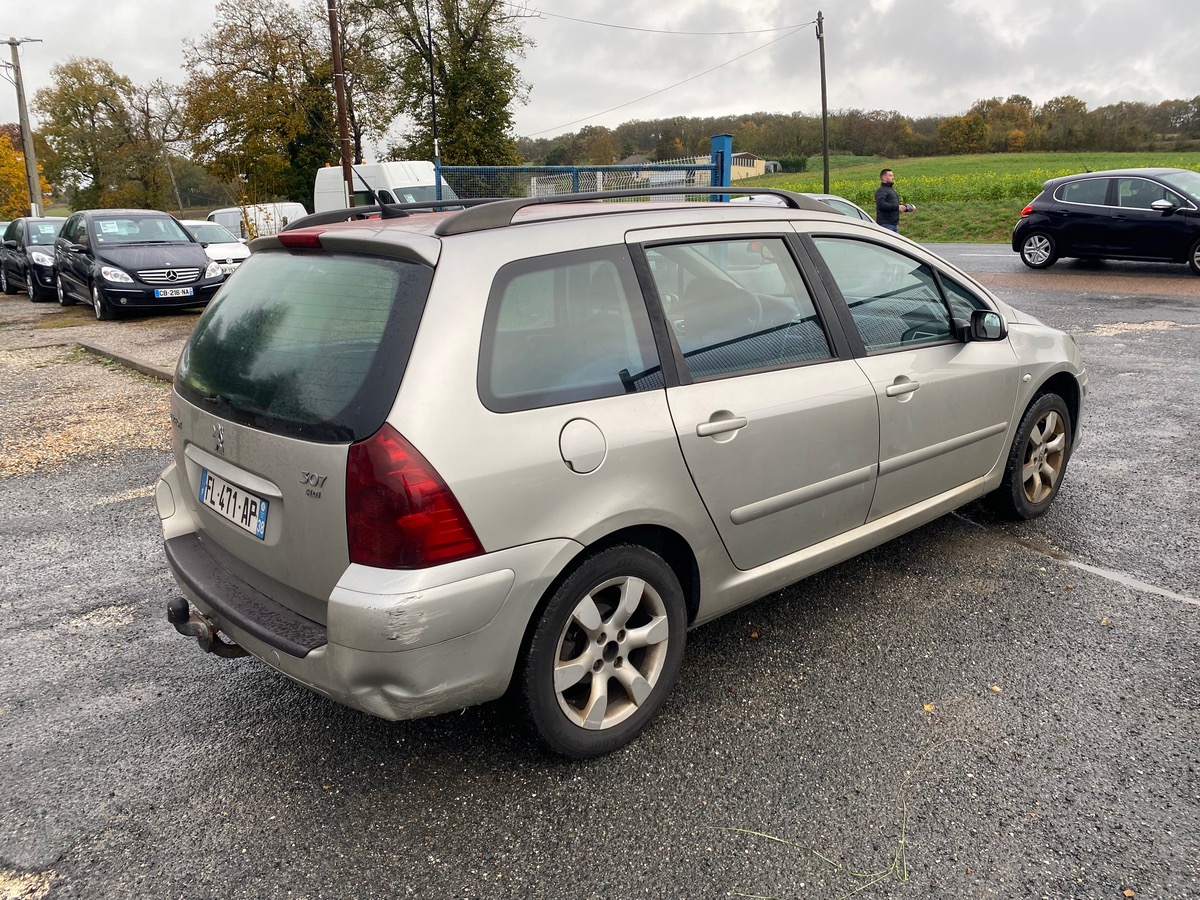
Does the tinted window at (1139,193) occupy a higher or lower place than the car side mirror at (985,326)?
higher

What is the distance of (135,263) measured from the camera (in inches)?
543

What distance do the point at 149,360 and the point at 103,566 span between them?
21.3 ft

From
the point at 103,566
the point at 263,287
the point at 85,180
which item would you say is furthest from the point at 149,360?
the point at 85,180

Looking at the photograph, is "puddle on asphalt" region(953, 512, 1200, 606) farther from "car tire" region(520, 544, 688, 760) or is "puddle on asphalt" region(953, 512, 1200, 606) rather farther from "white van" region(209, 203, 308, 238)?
"white van" region(209, 203, 308, 238)

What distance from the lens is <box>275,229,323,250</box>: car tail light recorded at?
286 cm

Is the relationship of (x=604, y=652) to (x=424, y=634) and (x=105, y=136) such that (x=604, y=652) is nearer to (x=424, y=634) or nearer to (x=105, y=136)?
(x=424, y=634)

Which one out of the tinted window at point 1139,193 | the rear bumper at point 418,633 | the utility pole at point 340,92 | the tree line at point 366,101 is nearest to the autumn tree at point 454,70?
the tree line at point 366,101

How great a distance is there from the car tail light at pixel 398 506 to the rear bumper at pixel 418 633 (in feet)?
0.16

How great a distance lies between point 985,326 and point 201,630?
3.31 metres

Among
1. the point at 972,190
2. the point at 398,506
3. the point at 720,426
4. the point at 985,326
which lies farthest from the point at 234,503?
the point at 972,190

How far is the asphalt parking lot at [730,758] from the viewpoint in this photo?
2.33 metres

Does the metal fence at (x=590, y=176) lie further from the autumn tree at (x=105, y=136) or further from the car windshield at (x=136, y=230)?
the autumn tree at (x=105, y=136)

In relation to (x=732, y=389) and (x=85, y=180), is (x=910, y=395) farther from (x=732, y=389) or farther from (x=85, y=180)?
(x=85, y=180)

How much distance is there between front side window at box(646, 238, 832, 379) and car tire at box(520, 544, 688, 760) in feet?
2.37
